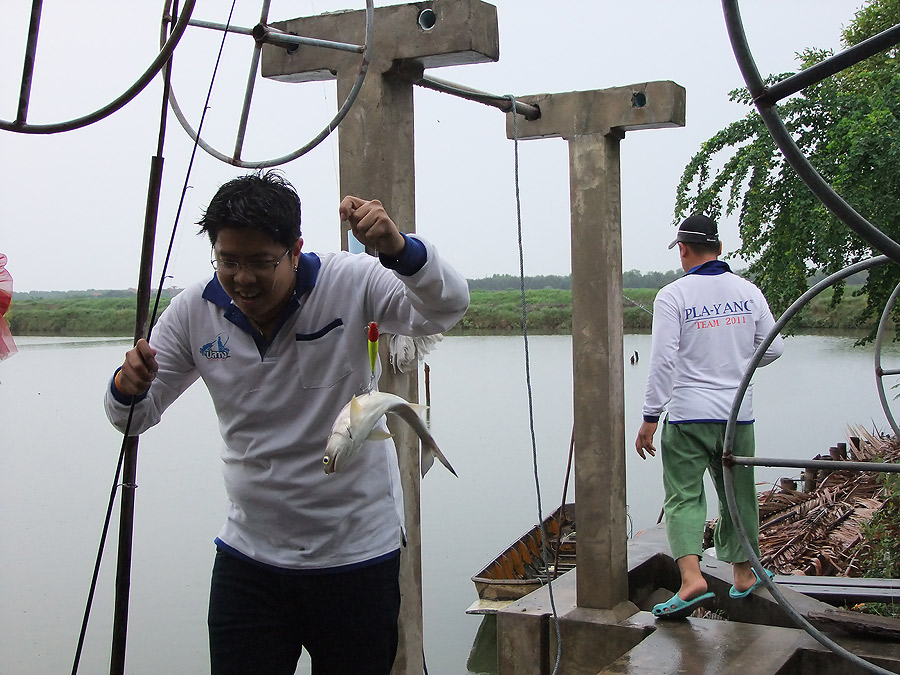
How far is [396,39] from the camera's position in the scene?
326 centimetres

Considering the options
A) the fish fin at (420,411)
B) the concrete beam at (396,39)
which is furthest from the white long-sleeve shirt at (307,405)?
the concrete beam at (396,39)

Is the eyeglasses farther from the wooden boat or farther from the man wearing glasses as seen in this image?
the wooden boat

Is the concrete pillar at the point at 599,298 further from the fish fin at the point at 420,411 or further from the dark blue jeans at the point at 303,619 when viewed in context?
the dark blue jeans at the point at 303,619

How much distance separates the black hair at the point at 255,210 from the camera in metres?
2.06

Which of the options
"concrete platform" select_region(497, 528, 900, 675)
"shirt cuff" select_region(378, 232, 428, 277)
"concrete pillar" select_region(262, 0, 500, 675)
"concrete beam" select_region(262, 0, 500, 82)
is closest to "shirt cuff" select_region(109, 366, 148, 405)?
"shirt cuff" select_region(378, 232, 428, 277)

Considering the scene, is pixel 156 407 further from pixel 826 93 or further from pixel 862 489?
pixel 826 93

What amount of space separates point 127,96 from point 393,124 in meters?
1.63

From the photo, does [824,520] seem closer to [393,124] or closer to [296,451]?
[393,124]

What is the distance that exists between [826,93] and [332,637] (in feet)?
27.9

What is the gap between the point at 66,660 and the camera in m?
9.10

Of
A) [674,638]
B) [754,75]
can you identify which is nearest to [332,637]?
[754,75]

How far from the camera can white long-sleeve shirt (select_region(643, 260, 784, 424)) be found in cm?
421

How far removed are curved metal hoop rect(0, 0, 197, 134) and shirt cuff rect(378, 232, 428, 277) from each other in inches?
22.6

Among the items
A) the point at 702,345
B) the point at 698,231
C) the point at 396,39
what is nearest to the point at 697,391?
the point at 702,345
